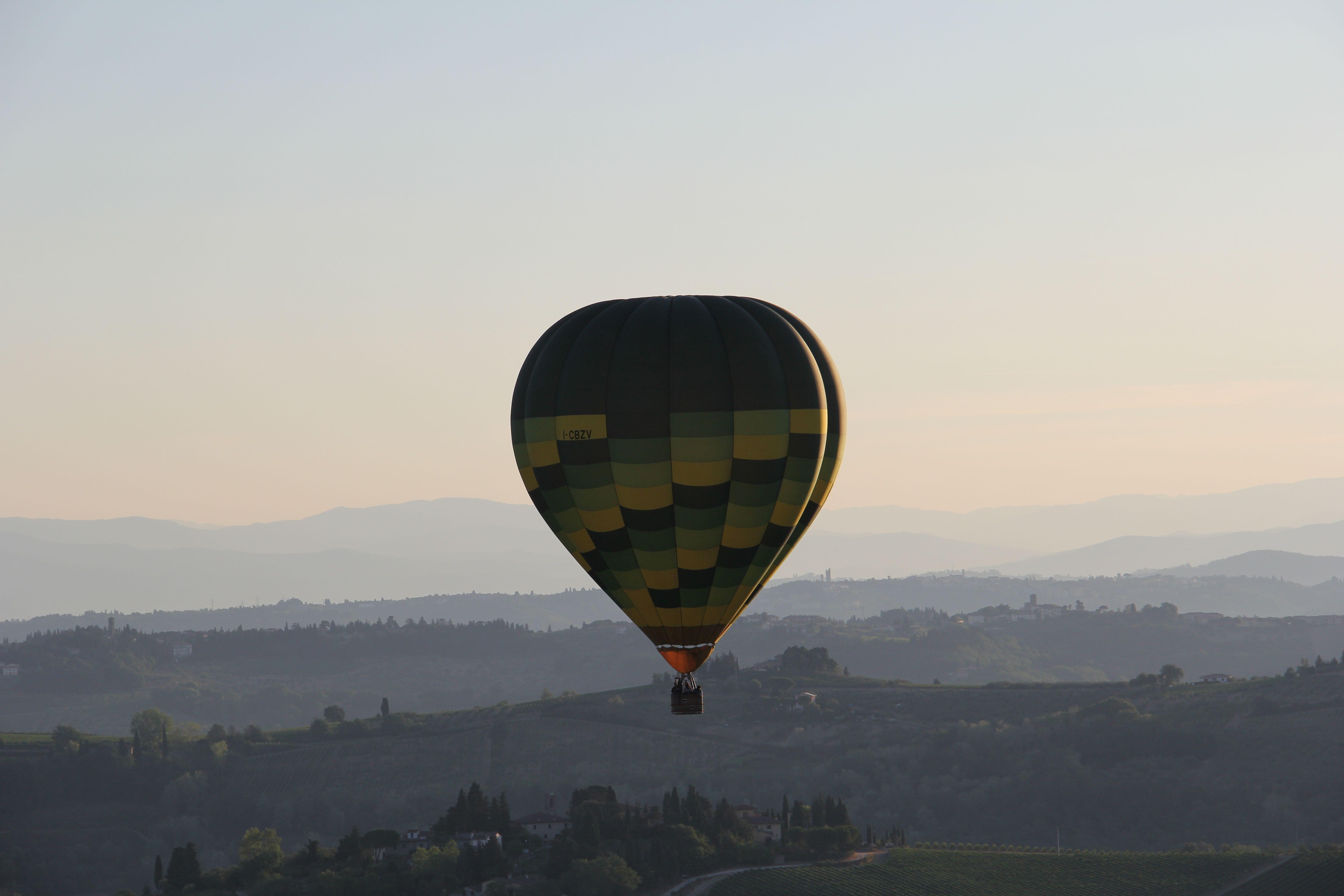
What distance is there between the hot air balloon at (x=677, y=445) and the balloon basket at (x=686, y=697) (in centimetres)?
45

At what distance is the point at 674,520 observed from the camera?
1479 inches

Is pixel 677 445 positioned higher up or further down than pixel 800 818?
higher up

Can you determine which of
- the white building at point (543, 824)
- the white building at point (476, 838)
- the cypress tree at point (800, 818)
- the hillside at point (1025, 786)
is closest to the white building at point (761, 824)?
the cypress tree at point (800, 818)

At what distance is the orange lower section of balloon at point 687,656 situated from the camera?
123 ft

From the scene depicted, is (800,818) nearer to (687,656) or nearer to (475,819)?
(475,819)

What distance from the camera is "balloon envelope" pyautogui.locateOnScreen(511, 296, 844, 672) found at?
3712cm

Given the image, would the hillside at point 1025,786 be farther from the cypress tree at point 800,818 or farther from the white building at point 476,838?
the white building at point 476,838

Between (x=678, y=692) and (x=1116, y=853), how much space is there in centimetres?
10151

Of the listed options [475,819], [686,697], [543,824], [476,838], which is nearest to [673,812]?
[476,838]

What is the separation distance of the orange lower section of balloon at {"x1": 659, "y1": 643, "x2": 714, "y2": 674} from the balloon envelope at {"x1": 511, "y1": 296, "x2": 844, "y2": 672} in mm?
44

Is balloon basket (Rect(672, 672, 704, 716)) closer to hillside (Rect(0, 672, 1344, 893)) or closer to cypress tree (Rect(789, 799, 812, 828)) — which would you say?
cypress tree (Rect(789, 799, 812, 828))

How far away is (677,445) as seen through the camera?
37.1 m

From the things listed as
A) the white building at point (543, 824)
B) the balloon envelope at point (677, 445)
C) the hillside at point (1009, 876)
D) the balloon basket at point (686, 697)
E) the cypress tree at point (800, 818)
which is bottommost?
the hillside at point (1009, 876)

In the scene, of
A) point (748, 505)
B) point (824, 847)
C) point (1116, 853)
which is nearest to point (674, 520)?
point (748, 505)
